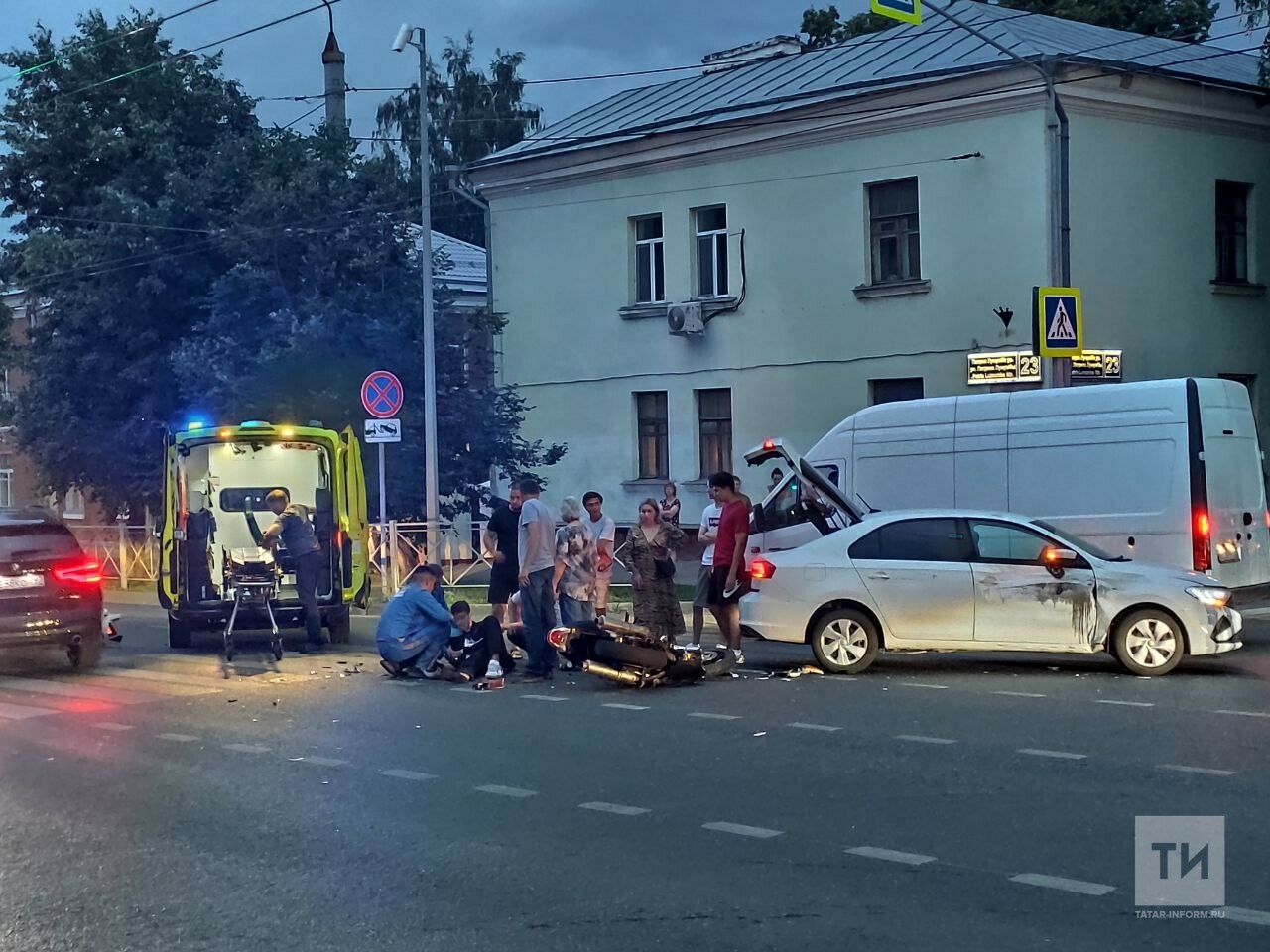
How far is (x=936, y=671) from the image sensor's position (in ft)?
47.8

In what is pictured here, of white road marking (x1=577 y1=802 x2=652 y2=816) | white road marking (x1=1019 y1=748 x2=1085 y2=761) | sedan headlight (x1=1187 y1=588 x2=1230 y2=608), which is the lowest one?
white road marking (x1=1019 y1=748 x2=1085 y2=761)

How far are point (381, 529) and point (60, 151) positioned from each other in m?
11.9

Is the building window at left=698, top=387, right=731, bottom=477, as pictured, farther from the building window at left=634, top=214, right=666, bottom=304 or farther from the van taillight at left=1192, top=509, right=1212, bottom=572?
the van taillight at left=1192, top=509, right=1212, bottom=572

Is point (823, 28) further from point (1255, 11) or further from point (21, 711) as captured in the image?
point (21, 711)

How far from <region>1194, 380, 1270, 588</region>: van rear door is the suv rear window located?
431 inches

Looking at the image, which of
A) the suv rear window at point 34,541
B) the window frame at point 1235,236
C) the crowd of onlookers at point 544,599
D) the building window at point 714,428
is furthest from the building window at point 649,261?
the suv rear window at point 34,541

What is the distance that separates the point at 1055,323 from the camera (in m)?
20.8

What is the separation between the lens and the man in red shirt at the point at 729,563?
14.8 metres

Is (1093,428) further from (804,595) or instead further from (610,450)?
(610,450)

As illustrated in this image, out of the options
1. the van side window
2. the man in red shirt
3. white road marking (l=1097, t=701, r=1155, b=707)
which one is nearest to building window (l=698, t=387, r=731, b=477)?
the man in red shirt

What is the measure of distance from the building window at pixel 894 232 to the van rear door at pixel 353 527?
37.9 ft

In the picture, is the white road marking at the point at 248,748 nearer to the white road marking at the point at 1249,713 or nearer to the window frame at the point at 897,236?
the white road marking at the point at 1249,713

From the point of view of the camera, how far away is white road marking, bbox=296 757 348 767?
10.4 metres

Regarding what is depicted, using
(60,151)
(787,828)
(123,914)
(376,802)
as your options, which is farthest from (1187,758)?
(60,151)
